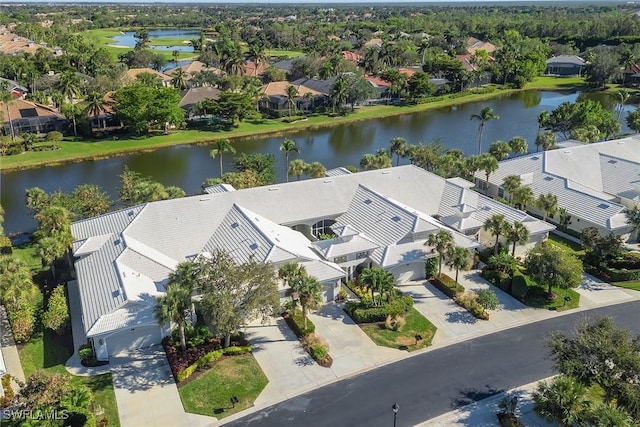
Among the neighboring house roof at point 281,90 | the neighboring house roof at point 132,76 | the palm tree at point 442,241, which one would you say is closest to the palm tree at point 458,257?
the palm tree at point 442,241

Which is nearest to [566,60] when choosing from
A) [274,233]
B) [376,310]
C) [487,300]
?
[487,300]

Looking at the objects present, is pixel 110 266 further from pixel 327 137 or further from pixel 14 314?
pixel 327 137

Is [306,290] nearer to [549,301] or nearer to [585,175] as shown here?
[549,301]

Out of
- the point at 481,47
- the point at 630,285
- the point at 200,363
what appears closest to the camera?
the point at 200,363

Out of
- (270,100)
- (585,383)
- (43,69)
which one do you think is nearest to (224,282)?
(585,383)

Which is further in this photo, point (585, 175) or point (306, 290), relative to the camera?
point (585, 175)

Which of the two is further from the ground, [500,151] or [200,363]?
[500,151]

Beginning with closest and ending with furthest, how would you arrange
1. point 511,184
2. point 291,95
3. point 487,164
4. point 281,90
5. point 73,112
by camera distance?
point 511,184
point 487,164
point 73,112
point 291,95
point 281,90

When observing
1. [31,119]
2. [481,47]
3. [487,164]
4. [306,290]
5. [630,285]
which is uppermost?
[481,47]
